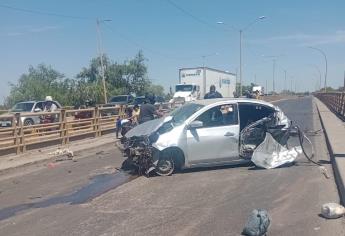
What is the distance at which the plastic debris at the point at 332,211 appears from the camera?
6.54m

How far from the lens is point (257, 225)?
5.82m

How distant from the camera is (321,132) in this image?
1911 cm

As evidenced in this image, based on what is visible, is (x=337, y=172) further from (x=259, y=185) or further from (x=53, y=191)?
(x=53, y=191)

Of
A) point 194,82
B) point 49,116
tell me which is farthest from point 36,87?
point 49,116

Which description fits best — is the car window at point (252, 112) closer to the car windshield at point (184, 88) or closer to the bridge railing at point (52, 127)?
the bridge railing at point (52, 127)

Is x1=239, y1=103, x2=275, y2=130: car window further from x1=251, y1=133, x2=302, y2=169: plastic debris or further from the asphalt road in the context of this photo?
the asphalt road

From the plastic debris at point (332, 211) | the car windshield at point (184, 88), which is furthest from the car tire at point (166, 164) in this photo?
the car windshield at point (184, 88)

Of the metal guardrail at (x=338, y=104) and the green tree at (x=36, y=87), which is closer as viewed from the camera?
the metal guardrail at (x=338, y=104)

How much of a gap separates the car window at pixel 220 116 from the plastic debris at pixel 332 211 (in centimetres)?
420

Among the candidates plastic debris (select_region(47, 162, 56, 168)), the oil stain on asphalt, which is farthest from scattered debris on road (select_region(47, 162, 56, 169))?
the oil stain on asphalt

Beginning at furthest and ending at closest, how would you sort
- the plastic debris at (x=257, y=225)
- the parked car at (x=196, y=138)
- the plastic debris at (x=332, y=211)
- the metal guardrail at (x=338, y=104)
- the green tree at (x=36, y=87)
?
the green tree at (x=36, y=87) → the metal guardrail at (x=338, y=104) → the parked car at (x=196, y=138) → the plastic debris at (x=332, y=211) → the plastic debris at (x=257, y=225)

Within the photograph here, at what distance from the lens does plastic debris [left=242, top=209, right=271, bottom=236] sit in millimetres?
5781

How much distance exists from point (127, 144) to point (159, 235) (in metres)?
4.80

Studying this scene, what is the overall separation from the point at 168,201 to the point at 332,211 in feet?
8.32
